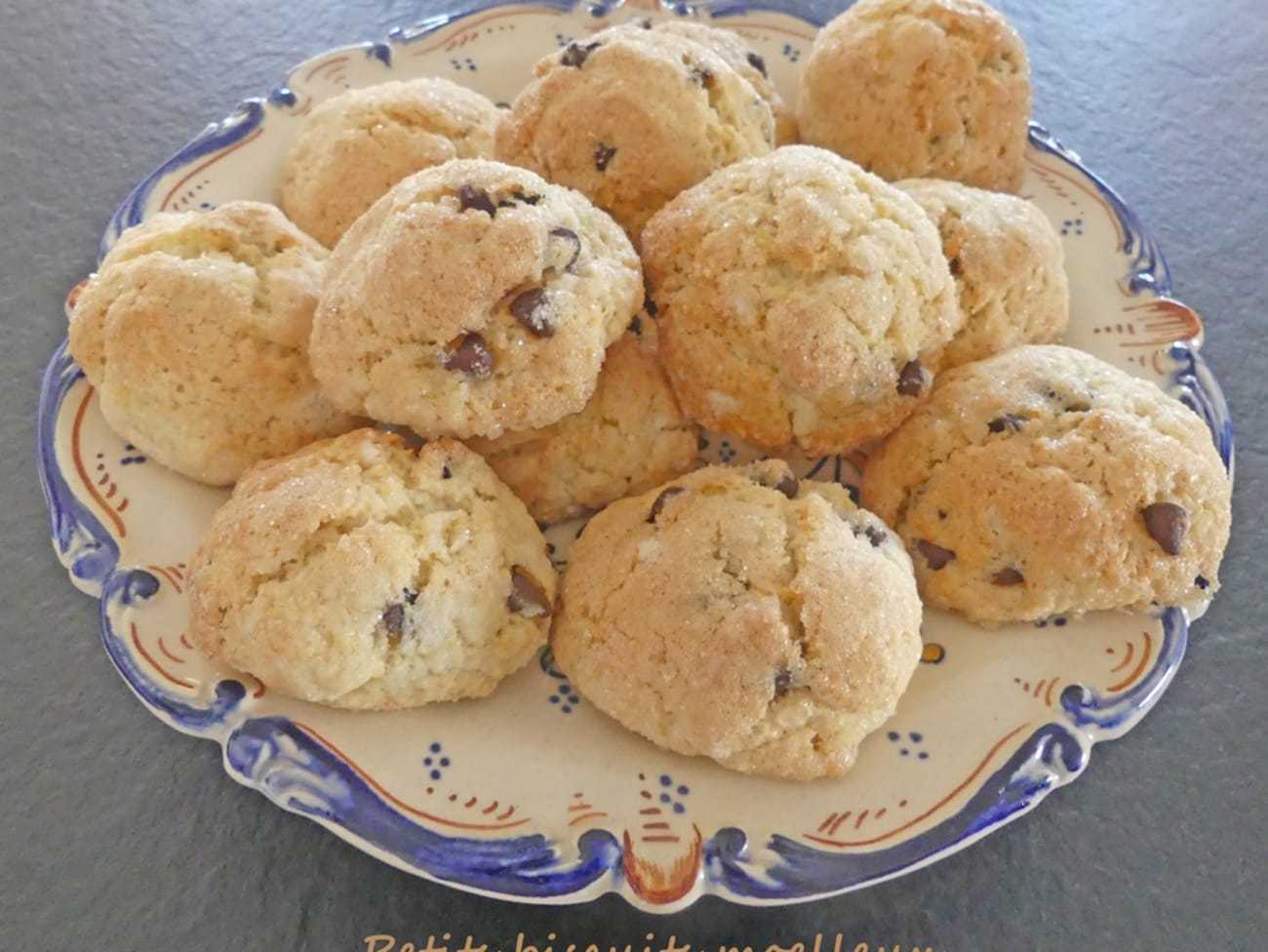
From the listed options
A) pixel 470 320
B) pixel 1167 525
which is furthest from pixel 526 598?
pixel 1167 525

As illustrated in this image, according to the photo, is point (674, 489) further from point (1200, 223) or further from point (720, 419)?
point (1200, 223)

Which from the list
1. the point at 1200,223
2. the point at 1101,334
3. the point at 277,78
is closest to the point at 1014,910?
the point at 1101,334

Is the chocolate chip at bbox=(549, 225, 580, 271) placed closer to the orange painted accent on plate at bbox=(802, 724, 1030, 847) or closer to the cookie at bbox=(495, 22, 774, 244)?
the cookie at bbox=(495, 22, 774, 244)

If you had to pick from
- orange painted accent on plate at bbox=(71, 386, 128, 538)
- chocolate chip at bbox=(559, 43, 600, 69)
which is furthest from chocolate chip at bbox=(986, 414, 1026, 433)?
orange painted accent on plate at bbox=(71, 386, 128, 538)

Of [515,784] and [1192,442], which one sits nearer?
[515,784]

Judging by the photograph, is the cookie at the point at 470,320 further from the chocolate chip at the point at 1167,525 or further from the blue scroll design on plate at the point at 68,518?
the chocolate chip at the point at 1167,525

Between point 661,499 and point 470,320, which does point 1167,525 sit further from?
point 470,320
